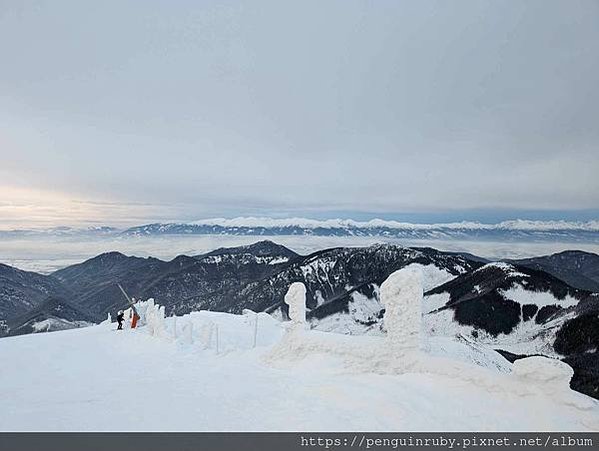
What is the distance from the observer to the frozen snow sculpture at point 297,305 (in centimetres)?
1537

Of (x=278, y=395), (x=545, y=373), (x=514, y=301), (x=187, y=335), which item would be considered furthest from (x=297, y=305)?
(x=514, y=301)

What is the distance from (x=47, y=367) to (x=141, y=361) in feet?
11.2

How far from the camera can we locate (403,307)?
13289 millimetres

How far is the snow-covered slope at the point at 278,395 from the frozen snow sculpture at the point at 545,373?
4.9 inches

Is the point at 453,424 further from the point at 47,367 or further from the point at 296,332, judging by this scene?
the point at 47,367

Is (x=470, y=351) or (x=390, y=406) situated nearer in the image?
(x=390, y=406)

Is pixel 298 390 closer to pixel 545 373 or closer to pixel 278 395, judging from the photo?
pixel 278 395

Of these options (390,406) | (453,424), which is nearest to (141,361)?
(390,406)

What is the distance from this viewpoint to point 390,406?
1016 centimetres

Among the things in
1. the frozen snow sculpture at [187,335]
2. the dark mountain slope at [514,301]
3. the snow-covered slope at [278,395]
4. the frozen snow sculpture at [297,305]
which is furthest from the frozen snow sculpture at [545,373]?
the dark mountain slope at [514,301]

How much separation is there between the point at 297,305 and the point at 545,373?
330 inches

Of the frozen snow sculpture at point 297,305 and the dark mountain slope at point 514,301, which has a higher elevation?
the frozen snow sculpture at point 297,305

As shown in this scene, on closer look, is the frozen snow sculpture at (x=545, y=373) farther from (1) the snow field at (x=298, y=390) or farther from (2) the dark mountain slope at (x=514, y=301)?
(2) the dark mountain slope at (x=514, y=301)

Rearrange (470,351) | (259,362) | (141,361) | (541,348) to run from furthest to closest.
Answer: (541,348)
(470,351)
(141,361)
(259,362)
